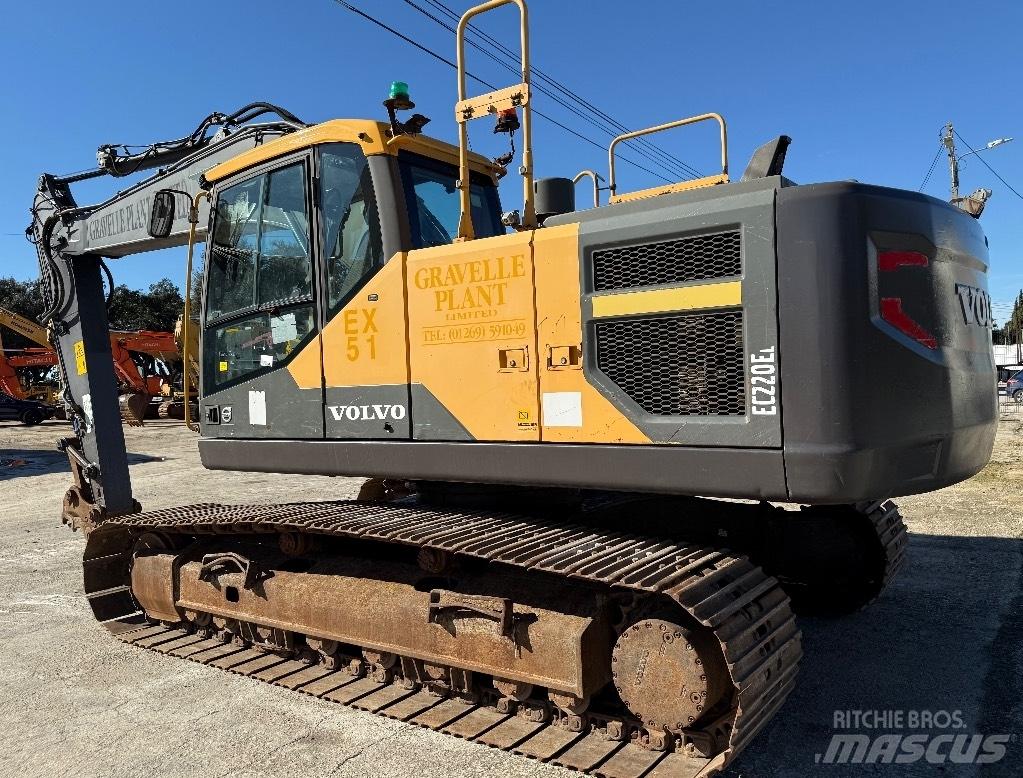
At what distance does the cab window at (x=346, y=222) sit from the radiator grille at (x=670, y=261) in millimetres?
1230

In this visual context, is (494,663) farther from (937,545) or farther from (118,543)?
(937,545)

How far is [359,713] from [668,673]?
1.68 m

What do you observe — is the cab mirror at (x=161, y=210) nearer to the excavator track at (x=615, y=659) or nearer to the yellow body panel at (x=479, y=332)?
the excavator track at (x=615, y=659)

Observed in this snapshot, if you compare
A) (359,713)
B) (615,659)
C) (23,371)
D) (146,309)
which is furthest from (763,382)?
(146,309)

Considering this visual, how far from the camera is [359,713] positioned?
3.84 m

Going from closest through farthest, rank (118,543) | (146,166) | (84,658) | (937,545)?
(84,658), (118,543), (146,166), (937,545)

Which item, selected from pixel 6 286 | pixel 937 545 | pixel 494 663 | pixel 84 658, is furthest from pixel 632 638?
pixel 6 286

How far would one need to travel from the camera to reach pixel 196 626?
502cm

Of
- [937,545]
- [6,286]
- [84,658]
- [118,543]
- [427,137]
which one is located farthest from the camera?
[6,286]

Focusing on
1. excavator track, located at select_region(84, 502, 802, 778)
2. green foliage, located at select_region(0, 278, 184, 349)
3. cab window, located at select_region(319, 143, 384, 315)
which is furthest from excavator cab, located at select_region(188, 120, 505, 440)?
green foliage, located at select_region(0, 278, 184, 349)

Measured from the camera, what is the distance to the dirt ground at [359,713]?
334 cm

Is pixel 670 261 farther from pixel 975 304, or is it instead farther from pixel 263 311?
pixel 263 311

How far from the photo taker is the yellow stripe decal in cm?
298

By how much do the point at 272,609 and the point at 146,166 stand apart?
13.5ft
